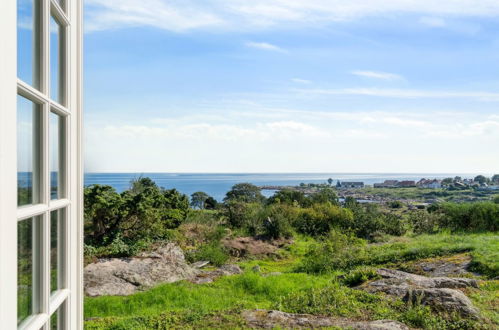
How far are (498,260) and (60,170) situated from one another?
7.02 m

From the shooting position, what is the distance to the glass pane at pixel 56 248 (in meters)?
1.46

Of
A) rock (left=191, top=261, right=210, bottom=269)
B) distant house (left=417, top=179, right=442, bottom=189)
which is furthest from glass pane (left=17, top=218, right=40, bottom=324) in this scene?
distant house (left=417, top=179, right=442, bottom=189)

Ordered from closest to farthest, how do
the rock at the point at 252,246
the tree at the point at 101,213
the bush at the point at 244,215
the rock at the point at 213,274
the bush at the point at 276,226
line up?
the rock at the point at 213,274 < the tree at the point at 101,213 < the rock at the point at 252,246 < the bush at the point at 276,226 < the bush at the point at 244,215

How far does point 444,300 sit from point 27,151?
15.5 ft

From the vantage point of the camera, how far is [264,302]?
561cm

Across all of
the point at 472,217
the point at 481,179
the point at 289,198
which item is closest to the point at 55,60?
the point at 472,217

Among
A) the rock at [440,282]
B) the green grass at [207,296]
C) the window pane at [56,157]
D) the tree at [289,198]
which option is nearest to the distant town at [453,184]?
the tree at [289,198]

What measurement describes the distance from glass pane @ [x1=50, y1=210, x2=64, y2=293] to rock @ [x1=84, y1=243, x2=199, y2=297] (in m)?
4.72

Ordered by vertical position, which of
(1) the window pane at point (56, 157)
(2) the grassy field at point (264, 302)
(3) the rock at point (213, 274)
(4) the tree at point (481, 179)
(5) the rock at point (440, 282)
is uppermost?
(1) the window pane at point (56, 157)

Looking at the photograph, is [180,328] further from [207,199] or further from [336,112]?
[336,112]

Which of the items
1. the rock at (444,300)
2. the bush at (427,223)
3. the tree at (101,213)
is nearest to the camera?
the rock at (444,300)

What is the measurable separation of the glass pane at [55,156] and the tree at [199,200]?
1057 centimetres

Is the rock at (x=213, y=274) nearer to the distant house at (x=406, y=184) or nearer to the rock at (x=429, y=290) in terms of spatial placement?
the rock at (x=429, y=290)

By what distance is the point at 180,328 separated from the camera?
4324mm
